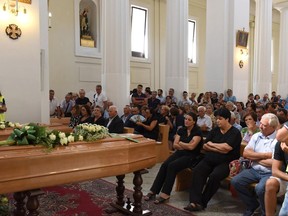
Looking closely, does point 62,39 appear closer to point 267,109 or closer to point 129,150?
point 267,109

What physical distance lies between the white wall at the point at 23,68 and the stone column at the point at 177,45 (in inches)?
195

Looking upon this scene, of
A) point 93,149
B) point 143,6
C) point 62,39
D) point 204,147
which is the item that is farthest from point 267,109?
point 143,6

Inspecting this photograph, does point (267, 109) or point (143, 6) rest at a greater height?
point (143, 6)

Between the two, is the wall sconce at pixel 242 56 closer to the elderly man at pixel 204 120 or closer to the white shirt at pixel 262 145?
the elderly man at pixel 204 120

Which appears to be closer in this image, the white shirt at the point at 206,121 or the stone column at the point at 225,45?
the white shirt at the point at 206,121

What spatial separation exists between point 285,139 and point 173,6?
28.3 ft

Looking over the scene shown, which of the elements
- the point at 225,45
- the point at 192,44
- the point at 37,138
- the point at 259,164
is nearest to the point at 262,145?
the point at 259,164

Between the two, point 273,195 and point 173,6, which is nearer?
point 273,195

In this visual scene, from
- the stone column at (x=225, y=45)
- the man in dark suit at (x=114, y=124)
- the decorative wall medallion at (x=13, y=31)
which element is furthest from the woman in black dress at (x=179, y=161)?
the stone column at (x=225, y=45)

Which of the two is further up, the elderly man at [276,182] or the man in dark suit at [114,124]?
the man in dark suit at [114,124]

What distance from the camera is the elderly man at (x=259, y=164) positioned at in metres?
3.83

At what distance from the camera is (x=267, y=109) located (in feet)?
22.3

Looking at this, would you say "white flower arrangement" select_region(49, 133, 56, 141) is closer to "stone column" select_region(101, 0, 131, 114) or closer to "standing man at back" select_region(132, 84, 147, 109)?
"stone column" select_region(101, 0, 131, 114)

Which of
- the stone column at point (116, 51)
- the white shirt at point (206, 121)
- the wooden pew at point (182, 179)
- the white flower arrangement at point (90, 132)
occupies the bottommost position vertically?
the wooden pew at point (182, 179)
